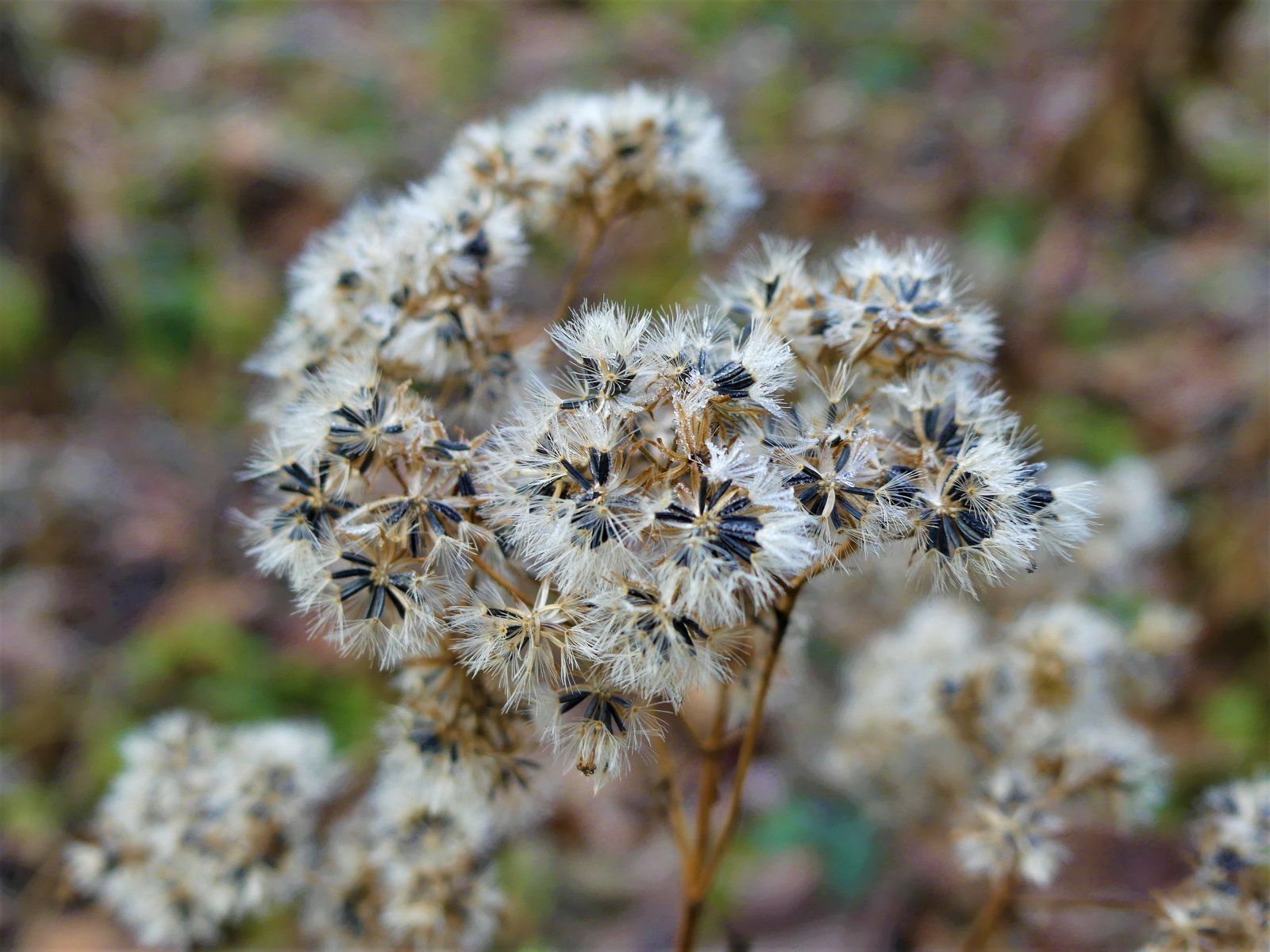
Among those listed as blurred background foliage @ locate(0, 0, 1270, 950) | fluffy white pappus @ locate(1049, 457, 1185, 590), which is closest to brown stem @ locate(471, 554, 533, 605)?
blurred background foliage @ locate(0, 0, 1270, 950)

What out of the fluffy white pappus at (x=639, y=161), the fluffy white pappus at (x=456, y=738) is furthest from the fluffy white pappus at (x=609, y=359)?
the fluffy white pappus at (x=639, y=161)

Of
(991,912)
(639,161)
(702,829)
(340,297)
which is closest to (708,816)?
(702,829)

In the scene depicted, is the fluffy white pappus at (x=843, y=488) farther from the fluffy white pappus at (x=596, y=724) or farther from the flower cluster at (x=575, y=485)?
the fluffy white pappus at (x=596, y=724)

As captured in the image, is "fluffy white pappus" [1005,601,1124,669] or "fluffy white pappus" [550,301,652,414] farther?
"fluffy white pappus" [1005,601,1124,669]

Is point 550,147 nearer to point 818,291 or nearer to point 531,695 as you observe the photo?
point 818,291

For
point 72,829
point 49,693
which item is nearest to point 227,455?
point 49,693

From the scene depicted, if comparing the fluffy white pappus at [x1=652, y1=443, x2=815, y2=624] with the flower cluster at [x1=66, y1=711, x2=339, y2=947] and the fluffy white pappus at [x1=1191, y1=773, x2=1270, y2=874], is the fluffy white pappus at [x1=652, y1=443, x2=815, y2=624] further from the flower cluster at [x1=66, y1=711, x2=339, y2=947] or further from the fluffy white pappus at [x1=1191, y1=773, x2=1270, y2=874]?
the flower cluster at [x1=66, y1=711, x2=339, y2=947]
